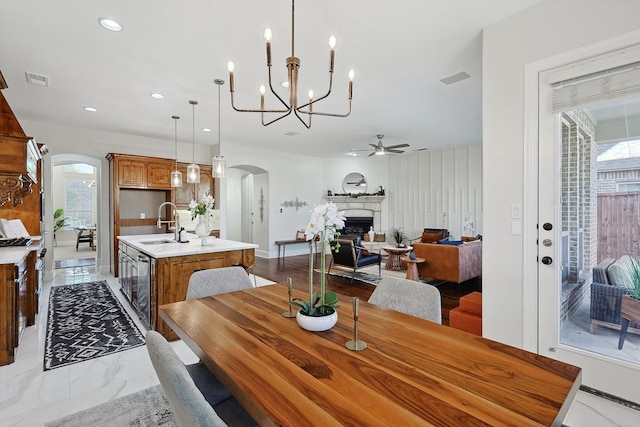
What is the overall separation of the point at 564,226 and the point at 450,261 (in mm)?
2747

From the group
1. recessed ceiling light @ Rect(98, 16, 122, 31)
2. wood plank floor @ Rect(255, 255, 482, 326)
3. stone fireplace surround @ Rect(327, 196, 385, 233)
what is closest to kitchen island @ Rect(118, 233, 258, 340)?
wood plank floor @ Rect(255, 255, 482, 326)

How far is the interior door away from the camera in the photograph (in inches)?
84.6

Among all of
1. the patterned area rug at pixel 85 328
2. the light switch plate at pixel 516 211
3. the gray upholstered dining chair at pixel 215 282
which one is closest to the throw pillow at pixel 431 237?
the light switch plate at pixel 516 211

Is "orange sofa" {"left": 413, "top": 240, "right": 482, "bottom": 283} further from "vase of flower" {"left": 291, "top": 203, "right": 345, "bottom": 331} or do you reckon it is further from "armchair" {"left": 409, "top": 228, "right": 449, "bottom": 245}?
"vase of flower" {"left": 291, "top": 203, "right": 345, "bottom": 331}

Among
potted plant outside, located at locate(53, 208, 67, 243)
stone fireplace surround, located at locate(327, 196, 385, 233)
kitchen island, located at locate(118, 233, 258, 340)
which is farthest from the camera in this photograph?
potted plant outside, located at locate(53, 208, 67, 243)

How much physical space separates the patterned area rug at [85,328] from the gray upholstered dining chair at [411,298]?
2484mm

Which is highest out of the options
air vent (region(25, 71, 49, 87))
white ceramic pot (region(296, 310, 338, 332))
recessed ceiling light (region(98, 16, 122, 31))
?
recessed ceiling light (region(98, 16, 122, 31))

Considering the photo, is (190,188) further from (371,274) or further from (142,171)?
(371,274)

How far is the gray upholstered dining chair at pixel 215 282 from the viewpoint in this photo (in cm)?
198

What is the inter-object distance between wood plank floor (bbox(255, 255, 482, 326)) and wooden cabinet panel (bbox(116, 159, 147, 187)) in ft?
9.28

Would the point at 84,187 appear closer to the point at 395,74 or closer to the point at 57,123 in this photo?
the point at 57,123

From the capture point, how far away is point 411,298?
1719mm

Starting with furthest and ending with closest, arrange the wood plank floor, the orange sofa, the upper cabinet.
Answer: the upper cabinet → the orange sofa → the wood plank floor

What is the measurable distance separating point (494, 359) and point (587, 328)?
162 centimetres
